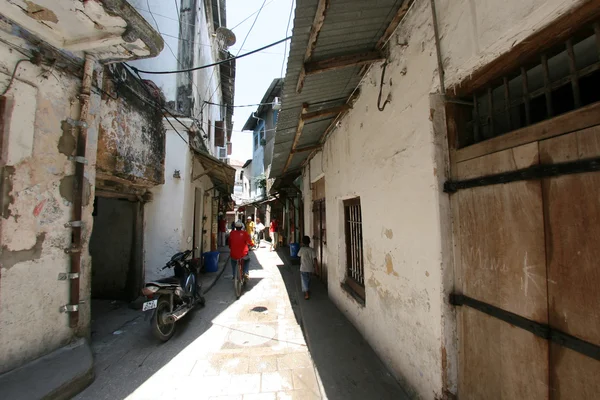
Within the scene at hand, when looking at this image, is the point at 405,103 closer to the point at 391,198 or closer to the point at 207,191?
the point at 391,198

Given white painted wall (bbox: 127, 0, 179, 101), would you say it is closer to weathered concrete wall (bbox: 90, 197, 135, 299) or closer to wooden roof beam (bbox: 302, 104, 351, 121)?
weathered concrete wall (bbox: 90, 197, 135, 299)

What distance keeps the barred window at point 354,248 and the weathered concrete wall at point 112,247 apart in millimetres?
4686

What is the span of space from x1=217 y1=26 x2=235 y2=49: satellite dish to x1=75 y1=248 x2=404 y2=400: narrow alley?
10.1 m

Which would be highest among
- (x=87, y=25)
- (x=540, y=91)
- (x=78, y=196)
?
(x=87, y=25)

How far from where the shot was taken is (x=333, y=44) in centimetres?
249

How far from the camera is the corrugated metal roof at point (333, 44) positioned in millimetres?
2084

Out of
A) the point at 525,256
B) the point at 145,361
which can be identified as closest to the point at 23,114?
the point at 145,361

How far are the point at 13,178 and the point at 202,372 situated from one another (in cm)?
301

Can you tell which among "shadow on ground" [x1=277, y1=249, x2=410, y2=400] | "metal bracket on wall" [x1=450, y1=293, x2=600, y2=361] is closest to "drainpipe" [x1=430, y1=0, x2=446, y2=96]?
"metal bracket on wall" [x1=450, y1=293, x2=600, y2=361]

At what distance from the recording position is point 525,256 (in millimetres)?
1520

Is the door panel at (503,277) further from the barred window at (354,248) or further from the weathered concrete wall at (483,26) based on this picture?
the barred window at (354,248)

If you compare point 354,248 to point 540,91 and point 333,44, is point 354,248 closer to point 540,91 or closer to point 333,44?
point 333,44

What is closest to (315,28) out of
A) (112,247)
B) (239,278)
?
(239,278)

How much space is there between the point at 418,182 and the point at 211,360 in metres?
3.31
